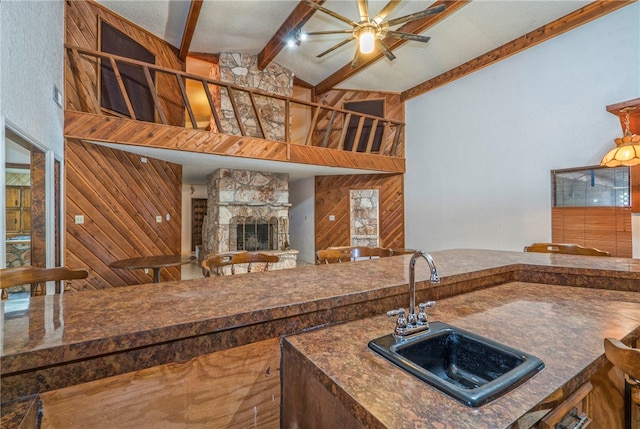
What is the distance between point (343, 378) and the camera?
0.77 metres

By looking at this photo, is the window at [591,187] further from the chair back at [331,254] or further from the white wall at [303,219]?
the white wall at [303,219]

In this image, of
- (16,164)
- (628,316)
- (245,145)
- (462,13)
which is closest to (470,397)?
(628,316)

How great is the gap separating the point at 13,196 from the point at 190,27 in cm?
347

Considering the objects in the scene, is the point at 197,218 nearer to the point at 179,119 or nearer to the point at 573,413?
the point at 179,119

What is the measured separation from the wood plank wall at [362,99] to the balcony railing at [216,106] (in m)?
0.03

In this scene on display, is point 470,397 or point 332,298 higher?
point 332,298

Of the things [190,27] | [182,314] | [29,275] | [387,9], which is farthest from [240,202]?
[182,314]

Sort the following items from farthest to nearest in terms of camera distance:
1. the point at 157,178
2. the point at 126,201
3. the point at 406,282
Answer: the point at 157,178 < the point at 126,201 < the point at 406,282

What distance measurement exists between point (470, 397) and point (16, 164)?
11.6 feet

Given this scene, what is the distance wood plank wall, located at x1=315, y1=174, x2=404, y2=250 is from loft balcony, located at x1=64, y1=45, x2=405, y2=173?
0.51 metres

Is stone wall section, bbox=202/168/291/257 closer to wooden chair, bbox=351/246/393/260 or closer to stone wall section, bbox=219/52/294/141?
stone wall section, bbox=219/52/294/141

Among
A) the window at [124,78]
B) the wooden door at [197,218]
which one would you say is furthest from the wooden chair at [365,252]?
the wooden door at [197,218]

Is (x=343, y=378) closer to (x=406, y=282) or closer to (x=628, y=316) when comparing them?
(x=406, y=282)

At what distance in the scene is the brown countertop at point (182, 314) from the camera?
74 centimetres
